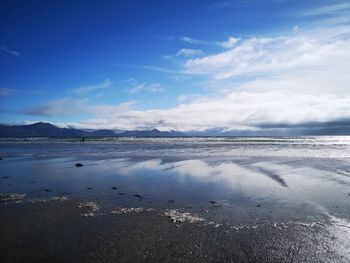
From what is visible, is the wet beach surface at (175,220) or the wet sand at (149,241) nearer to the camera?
the wet sand at (149,241)

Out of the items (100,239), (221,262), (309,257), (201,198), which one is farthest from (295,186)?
(100,239)

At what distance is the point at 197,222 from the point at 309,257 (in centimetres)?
315

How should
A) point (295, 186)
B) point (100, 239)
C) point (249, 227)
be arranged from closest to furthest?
point (100, 239), point (249, 227), point (295, 186)

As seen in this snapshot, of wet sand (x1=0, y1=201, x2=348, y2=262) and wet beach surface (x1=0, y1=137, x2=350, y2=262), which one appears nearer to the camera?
wet sand (x1=0, y1=201, x2=348, y2=262)

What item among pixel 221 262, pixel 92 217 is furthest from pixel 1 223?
pixel 221 262

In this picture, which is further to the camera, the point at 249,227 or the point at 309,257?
the point at 249,227

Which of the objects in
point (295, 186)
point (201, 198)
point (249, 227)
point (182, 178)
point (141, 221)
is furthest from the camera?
point (182, 178)

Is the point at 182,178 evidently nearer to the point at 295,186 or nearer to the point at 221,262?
the point at 295,186

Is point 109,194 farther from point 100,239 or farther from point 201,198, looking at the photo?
point 100,239

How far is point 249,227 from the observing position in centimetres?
775

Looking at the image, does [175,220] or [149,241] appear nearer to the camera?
[149,241]

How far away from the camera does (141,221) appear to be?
8.24 meters

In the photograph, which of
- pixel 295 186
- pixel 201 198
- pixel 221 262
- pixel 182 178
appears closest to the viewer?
pixel 221 262

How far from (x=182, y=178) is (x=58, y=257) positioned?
981 cm
